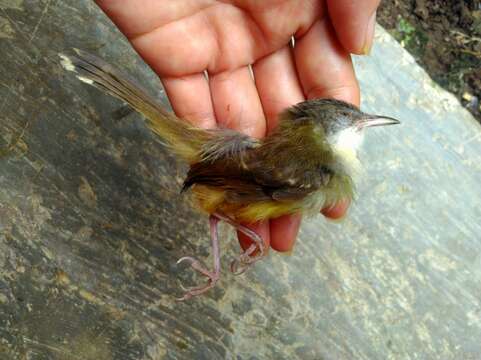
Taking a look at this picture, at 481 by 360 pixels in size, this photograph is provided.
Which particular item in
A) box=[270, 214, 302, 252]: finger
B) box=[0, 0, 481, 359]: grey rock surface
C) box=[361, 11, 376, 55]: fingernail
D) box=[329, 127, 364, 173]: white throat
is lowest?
box=[0, 0, 481, 359]: grey rock surface

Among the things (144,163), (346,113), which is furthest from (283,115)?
(144,163)

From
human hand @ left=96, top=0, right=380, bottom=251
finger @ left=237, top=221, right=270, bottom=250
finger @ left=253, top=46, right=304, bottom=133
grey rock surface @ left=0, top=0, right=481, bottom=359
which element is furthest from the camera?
grey rock surface @ left=0, top=0, right=481, bottom=359

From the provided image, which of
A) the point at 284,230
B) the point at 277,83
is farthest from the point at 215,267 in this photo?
the point at 277,83

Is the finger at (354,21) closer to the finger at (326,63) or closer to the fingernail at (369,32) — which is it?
the fingernail at (369,32)

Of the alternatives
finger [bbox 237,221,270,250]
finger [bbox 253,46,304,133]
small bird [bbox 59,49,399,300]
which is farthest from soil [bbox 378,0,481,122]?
finger [bbox 237,221,270,250]

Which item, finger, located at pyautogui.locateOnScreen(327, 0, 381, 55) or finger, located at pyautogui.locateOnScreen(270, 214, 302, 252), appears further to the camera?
finger, located at pyautogui.locateOnScreen(270, 214, 302, 252)

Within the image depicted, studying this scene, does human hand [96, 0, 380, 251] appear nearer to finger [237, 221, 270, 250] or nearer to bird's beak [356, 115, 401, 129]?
finger [237, 221, 270, 250]

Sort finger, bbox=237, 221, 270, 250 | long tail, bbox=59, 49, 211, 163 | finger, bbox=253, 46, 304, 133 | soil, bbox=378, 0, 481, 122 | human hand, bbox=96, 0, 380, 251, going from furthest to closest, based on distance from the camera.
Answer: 1. soil, bbox=378, 0, 481, 122
2. finger, bbox=253, 46, 304, 133
3. finger, bbox=237, 221, 270, 250
4. human hand, bbox=96, 0, 380, 251
5. long tail, bbox=59, 49, 211, 163
